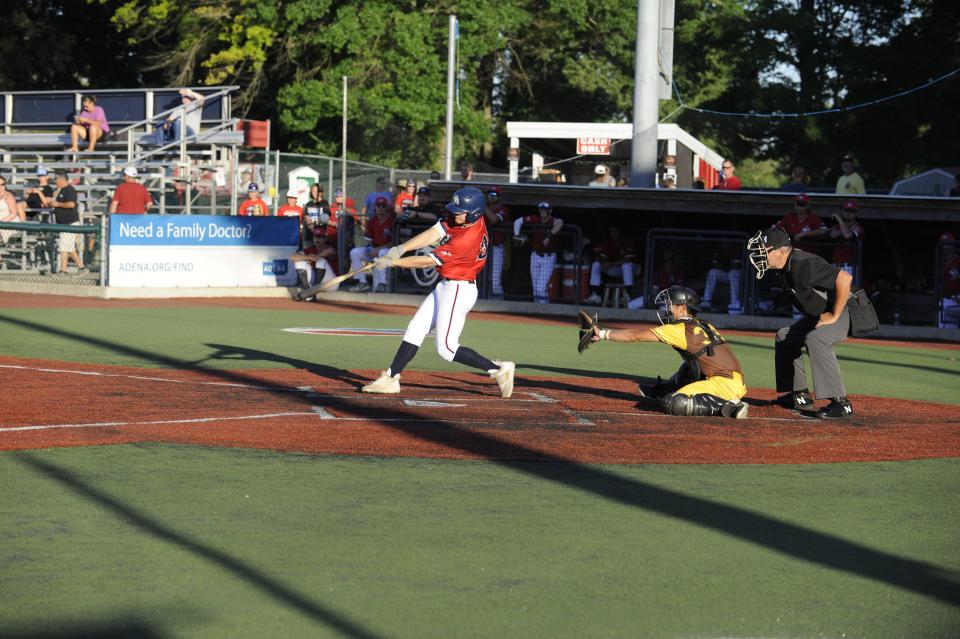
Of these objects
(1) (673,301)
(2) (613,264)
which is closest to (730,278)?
(2) (613,264)

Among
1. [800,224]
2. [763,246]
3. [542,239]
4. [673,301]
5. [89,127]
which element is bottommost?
[673,301]

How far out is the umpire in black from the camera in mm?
10812

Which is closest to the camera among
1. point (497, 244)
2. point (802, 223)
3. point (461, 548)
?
point (461, 548)

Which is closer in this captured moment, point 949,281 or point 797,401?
point 797,401

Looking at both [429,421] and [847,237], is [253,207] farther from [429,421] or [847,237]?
[429,421]

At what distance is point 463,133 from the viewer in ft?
153

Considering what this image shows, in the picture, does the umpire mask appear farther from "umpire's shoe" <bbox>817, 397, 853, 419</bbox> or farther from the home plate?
the home plate

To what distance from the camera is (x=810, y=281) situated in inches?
427

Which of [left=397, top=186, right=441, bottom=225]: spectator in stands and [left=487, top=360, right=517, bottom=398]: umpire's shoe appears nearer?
[left=487, top=360, right=517, bottom=398]: umpire's shoe

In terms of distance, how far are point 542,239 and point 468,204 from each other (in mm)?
Answer: 12042

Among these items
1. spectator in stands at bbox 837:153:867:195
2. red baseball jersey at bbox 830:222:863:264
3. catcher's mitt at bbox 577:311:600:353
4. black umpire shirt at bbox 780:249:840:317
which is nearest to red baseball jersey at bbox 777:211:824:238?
red baseball jersey at bbox 830:222:863:264

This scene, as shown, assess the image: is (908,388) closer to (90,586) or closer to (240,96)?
(90,586)

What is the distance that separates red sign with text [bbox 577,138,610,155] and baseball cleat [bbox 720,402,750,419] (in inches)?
699

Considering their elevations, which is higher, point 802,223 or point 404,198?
point 404,198
